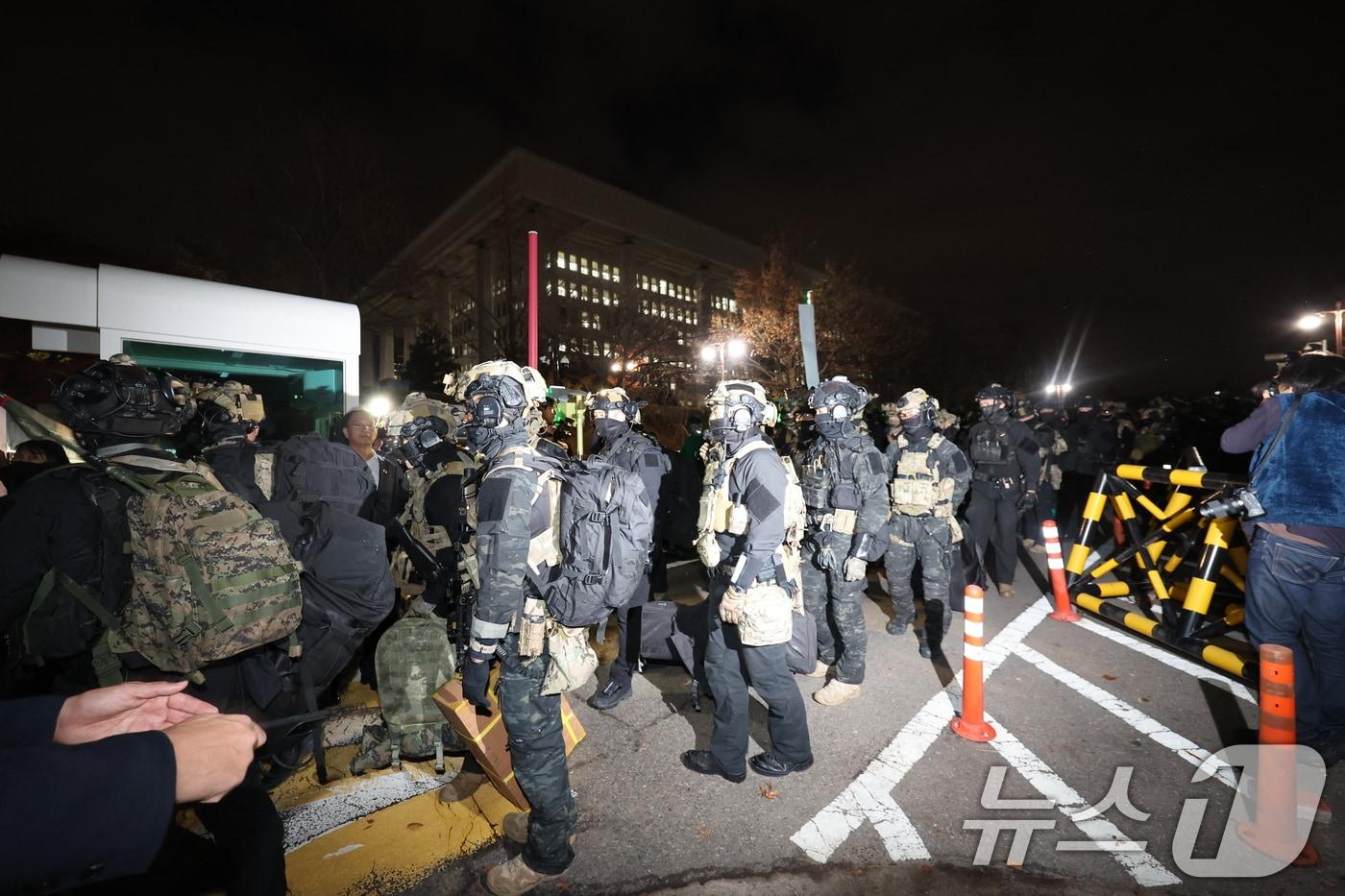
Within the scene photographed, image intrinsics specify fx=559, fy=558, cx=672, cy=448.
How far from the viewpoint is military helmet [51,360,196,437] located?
2619 mm

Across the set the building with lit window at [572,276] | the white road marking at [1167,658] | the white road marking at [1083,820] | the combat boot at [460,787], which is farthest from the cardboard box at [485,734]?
the building with lit window at [572,276]

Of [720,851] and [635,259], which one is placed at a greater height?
[635,259]

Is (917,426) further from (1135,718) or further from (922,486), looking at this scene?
(1135,718)

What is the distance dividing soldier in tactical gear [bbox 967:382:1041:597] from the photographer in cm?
325

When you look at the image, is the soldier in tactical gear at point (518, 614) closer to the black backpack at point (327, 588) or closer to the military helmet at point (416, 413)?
the black backpack at point (327, 588)

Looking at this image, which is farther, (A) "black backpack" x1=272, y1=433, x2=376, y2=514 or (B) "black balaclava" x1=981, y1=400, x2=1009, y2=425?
(B) "black balaclava" x1=981, y1=400, x2=1009, y2=425

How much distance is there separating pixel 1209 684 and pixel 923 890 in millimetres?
3724

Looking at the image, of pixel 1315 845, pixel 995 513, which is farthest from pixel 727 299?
pixel 1315 845

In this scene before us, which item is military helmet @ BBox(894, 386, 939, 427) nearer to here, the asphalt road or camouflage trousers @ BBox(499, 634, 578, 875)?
the asphalt road

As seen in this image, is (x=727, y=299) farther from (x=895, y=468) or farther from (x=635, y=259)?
(x=895, y=468)

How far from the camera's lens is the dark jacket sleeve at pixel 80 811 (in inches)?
36.7

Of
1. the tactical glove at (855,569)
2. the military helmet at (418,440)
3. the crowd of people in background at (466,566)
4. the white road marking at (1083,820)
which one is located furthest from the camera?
the tactical glove at (855,569)

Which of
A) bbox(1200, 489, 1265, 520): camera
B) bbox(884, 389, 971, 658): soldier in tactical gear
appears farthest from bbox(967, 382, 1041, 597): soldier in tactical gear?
bbox(1200, 489, 1265, 520): camera

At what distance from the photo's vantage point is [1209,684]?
4.55 m
